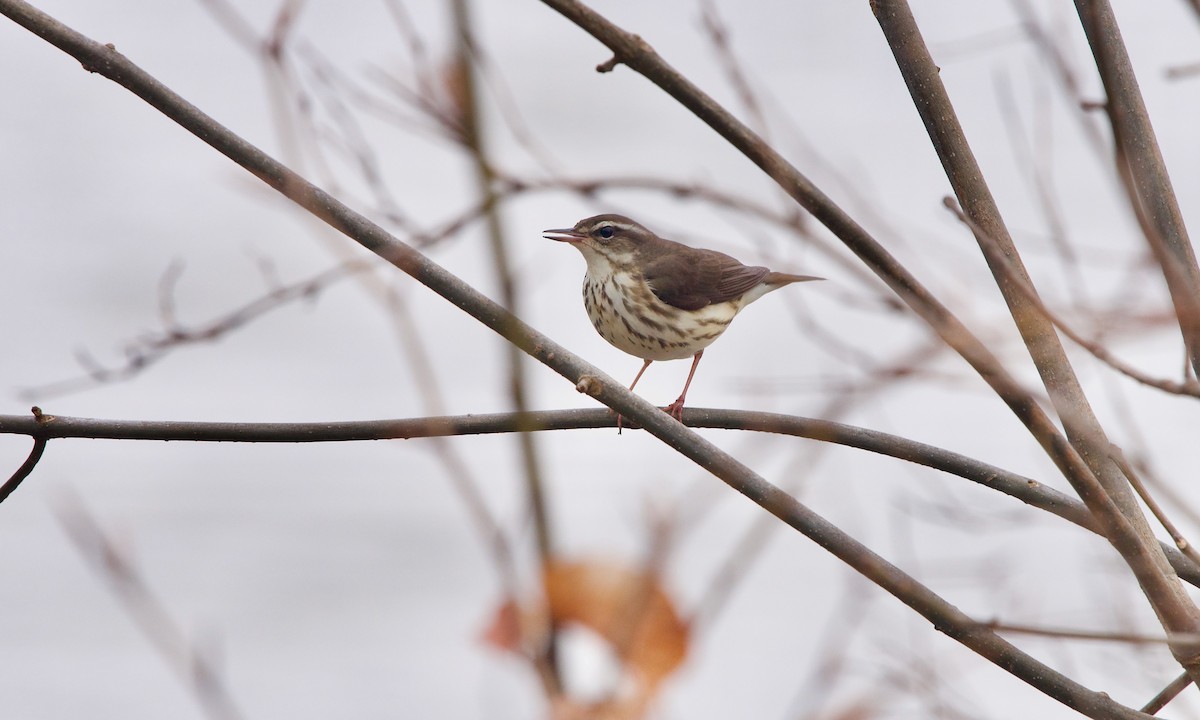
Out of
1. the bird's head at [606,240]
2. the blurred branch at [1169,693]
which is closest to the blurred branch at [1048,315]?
the blurred branch at [1169,693]

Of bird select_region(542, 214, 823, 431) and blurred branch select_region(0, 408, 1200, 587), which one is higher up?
bird select_region(542, 214, 823, 431)

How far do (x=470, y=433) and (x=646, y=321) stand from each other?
89.1 inches

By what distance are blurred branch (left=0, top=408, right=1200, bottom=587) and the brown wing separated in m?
2.17

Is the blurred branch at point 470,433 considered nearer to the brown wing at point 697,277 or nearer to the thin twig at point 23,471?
the thin twig at point 23,471

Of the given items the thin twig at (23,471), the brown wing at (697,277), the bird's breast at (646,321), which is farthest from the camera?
the brown wing at (697,277)

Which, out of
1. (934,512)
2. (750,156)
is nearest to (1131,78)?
(750,156)

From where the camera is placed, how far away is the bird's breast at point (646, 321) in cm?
400

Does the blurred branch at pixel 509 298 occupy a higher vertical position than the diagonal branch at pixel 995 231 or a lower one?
lower

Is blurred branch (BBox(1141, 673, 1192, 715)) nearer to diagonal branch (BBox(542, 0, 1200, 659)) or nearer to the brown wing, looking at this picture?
diagonal branch (BBox(542, 0, 1200, 659))

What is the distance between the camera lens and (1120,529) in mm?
1463

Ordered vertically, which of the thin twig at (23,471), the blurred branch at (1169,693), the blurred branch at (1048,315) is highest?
the blurred branch at (1048,315)

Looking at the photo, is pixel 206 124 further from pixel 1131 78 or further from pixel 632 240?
pixel 632 240

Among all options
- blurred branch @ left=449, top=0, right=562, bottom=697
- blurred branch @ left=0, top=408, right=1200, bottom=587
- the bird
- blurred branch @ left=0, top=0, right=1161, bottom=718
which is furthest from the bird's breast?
blurred branch @ left=449, top=0, right=562, bottom=697

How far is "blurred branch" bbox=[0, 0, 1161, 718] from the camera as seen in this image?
1395 millimetres
